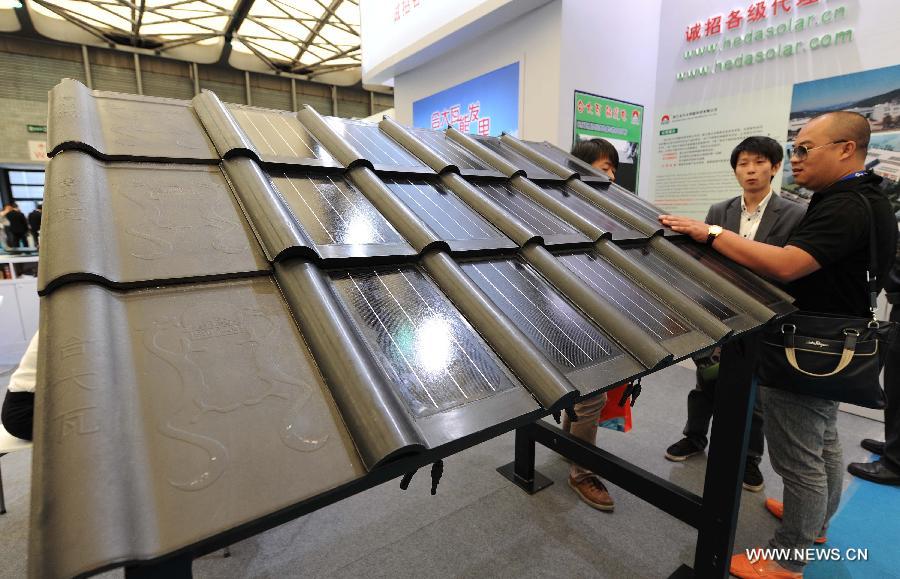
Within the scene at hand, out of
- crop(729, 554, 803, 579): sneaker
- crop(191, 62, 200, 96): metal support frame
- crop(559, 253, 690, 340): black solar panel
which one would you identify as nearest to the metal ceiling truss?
crop(191, 62, 200, 96): metal support frame

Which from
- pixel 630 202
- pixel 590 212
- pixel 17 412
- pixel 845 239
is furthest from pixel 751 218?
pixel 17 412

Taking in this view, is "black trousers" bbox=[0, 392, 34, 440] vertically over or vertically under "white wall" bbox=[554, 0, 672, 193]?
under

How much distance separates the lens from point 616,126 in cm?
414

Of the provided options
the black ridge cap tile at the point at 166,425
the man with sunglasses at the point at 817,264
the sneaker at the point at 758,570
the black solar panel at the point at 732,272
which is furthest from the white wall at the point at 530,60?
the black ridge cap tile at the point at 166,425

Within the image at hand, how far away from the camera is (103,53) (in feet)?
38.4

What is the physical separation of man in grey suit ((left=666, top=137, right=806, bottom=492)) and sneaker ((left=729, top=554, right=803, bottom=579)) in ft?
2.45

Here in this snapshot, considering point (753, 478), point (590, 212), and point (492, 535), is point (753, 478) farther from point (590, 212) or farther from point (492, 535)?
point (590, 212)

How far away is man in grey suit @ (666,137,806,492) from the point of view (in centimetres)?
224

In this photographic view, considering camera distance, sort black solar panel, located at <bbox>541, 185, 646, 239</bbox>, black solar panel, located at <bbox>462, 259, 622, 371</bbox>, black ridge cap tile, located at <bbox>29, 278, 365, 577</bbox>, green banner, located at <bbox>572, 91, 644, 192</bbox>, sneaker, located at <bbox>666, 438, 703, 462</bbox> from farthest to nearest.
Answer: green banner, located at <bbox>572, 91, 644, 192</bbox> → sneaker, located at <bbox>666, 438, 703, 462</bbox> → black solar panel, located at <bbox>541, 185, 646, 239</bbox> → black solar panel, located at <bbox>462, 259, 622, 371</bbox> → black ridge cap tile, located at <bbox>29, 278, 365, 577</bbox>

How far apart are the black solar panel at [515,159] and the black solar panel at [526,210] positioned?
27 centimetres

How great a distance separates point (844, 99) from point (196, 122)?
4.25 m

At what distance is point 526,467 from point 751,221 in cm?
197

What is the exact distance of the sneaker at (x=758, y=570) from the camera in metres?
1.81

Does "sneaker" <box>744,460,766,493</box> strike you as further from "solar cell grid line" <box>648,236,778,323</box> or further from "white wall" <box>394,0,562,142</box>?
"white wall" <box>394,0,562,142</box>
